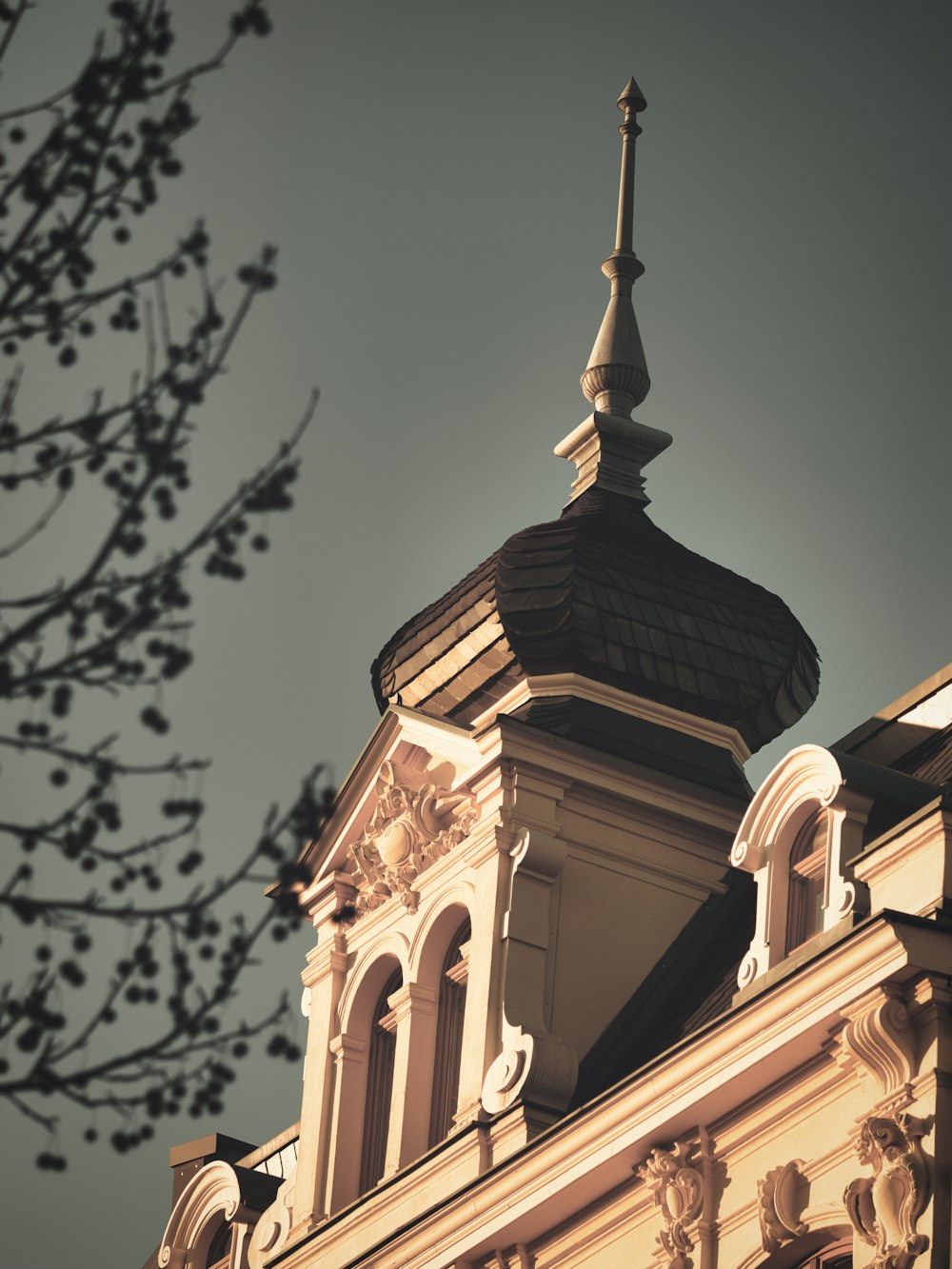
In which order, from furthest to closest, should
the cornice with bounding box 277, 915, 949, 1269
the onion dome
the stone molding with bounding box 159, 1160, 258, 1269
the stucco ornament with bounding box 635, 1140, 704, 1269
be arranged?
the stone molding with bounding box 159, 1160, 258, 1269, the onion dome, the stucco ornament with bounding box 635, 1140, 704, 1269, the cornice with bounding box 277, 915, 949, 1269

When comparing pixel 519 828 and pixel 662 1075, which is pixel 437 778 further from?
pixel 662 1075

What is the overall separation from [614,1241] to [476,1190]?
1.43 metres

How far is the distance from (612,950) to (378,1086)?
9.94ft

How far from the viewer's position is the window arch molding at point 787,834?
70.3ft

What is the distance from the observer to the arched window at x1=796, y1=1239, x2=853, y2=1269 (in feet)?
64.5

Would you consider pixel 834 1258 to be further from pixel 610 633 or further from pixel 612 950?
pixel 610 633

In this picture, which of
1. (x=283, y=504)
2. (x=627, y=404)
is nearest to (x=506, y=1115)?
(x=627, y=404)

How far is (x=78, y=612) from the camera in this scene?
10789 mm

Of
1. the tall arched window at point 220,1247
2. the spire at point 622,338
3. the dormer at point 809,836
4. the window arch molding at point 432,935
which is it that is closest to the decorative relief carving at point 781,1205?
the dormer at point 809,836

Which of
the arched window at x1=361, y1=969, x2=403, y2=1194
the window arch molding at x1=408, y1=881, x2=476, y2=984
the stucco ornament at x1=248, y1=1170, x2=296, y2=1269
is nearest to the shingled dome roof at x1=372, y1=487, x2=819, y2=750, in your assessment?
the window arch molding at x1=408, y1=881, x2=476, y2=984

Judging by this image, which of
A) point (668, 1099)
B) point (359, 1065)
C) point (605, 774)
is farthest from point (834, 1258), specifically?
point (359, 1065)

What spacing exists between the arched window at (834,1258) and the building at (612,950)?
2 centimetres

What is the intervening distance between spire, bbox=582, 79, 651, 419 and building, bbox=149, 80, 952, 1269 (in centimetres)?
5

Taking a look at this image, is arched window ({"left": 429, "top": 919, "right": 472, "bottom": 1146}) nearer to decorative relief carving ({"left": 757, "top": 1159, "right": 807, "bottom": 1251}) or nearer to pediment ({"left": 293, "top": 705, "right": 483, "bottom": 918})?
pediment ({"left": 293, "top": 705, "right": 483, "bottom": 918})
